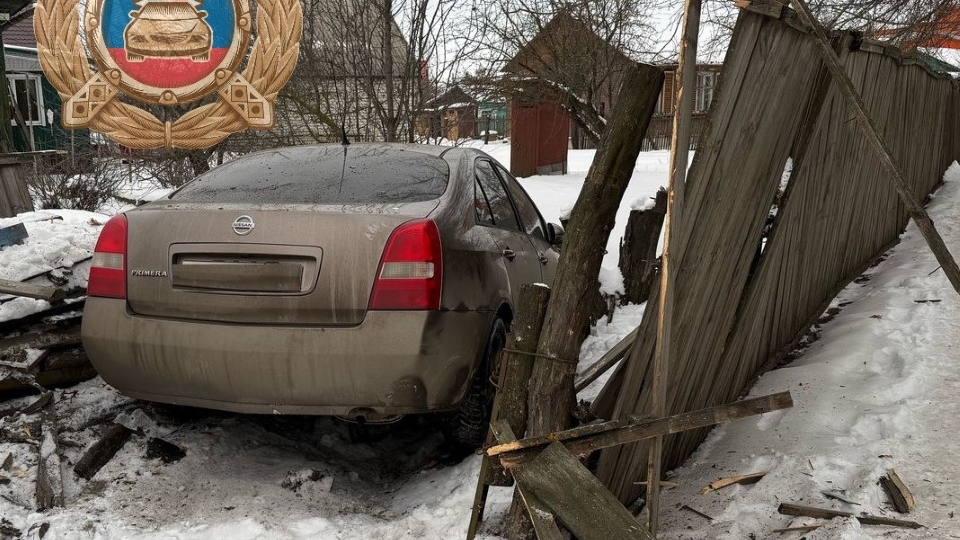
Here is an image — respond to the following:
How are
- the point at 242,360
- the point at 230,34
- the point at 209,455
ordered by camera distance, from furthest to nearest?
the point at 230,34, the point at 209,455, the point at 242,360

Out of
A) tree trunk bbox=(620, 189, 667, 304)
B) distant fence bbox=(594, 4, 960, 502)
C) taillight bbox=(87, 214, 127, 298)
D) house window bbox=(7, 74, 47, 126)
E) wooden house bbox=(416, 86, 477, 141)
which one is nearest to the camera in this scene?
distant fence bbox=(594, 4, 960, 502)

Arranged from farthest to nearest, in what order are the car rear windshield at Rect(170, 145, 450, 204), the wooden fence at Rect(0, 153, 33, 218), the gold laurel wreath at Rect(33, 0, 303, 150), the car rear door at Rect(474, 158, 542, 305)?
the wooden fence at Rect(0, 153, 33, 218)
the gold laurel wreath at Rect(33, 0, 303, 150)
the car rear door at Rect(474, 158, 542, 305)
the car rear windshield at Rect(170, 145, 450, 204)

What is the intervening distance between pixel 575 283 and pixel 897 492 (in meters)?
1.21

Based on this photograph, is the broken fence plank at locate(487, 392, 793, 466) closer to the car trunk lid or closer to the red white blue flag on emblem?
the car trunk lid

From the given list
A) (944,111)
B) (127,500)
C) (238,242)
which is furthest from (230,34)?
(944,111)

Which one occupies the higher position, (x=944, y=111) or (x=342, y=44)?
(x=342, y=44)

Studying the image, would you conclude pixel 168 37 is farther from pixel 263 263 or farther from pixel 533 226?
pixel 263 263

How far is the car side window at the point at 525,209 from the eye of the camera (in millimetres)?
4729

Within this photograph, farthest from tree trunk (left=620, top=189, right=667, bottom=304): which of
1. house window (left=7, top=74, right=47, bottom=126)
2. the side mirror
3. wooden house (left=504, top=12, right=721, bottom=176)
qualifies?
house window (left=7, top=74, right=47, bottom=126)

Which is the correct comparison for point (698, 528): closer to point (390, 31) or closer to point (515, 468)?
point (515, 468)

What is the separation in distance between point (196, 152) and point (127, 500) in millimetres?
7855

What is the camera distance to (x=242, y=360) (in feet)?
9.98

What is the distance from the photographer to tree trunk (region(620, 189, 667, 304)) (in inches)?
222

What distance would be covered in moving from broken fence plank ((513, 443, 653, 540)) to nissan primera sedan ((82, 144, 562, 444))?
0.83m
